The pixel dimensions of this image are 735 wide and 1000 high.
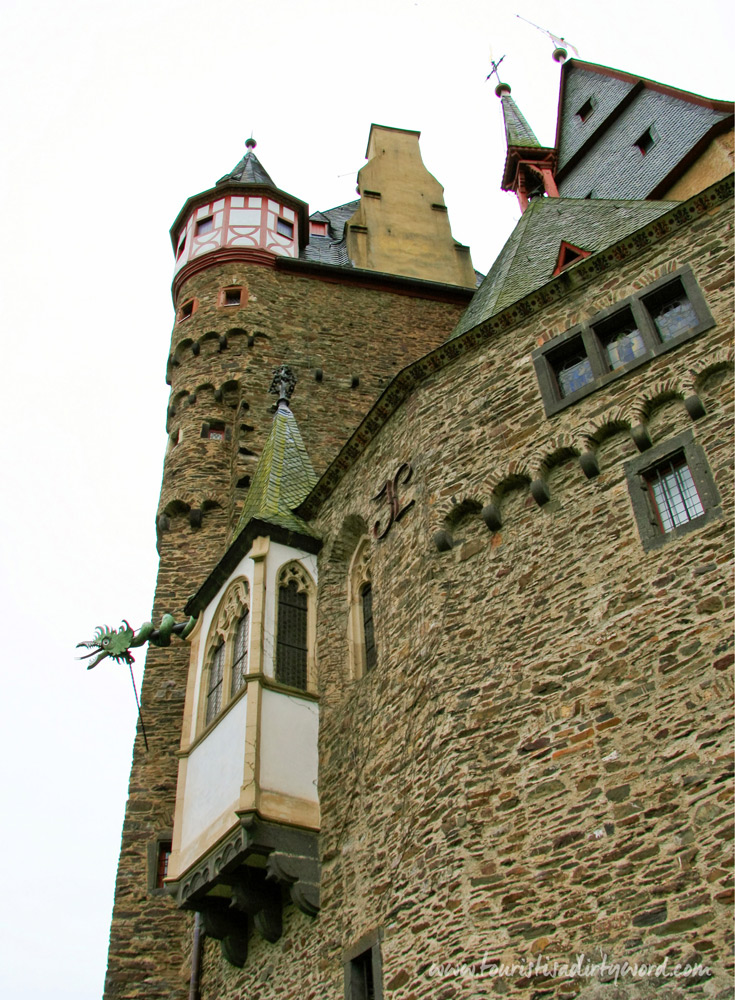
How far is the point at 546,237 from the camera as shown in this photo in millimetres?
15672

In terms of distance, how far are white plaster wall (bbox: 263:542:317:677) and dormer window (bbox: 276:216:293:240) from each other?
12652 millimetres

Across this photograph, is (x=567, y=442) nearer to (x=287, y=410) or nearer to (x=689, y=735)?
(x=689, y=735)

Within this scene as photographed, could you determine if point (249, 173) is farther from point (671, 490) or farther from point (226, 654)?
point (671, 490)

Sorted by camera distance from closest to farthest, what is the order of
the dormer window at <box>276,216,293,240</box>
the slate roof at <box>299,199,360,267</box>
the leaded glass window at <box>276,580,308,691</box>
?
1. the leaded glass window at <box>276,580,308,691</box>
2. the dormer window at <box>276,216,293,240</box>
3. the slate roof at <box>299,199,360,267</box>

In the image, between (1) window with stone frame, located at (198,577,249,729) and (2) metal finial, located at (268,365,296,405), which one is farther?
(2) metal finial, located at (268,365,296,405)

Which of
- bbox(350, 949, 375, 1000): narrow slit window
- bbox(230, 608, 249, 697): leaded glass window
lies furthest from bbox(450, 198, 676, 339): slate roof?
bbox(350, 949, 375, 1000): narrow slit window

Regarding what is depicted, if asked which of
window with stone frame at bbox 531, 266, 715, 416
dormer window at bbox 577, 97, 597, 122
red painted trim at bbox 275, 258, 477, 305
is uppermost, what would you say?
dormer window at bbox 577, 97, 597, 122

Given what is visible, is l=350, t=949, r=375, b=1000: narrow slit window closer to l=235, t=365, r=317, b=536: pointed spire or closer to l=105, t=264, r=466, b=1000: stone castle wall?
l=105, t=264, r=466, b=1000: stone castle wall

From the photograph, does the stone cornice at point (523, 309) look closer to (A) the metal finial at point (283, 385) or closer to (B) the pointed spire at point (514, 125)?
(A) the metal finial at point (283, 385)

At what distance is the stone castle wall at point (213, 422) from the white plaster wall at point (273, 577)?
3.42 m

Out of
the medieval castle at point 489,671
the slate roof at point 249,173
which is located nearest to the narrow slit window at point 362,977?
the medieval castle at point 489,671

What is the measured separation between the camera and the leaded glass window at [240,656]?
1261cm

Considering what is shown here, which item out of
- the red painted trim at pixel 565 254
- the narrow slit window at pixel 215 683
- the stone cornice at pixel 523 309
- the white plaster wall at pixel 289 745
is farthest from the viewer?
the red painted trim at pixel 565 254

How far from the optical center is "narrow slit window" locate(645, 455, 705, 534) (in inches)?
360
